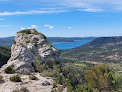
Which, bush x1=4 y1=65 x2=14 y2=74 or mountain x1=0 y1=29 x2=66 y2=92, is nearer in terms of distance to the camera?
mountain x1=0 y1=29 x2=66 y2=92

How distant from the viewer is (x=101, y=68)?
20.9 metres

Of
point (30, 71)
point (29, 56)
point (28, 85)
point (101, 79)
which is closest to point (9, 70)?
point (30, 71)

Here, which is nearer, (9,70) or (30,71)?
(9,70)

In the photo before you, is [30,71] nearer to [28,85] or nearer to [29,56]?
[29,56]

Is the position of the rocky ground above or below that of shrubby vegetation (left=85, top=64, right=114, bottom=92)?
above

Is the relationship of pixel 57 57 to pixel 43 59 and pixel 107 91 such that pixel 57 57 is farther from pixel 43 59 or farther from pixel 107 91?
pixel 107 91

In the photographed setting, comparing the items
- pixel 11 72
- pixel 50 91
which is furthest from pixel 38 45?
pixel 50 91

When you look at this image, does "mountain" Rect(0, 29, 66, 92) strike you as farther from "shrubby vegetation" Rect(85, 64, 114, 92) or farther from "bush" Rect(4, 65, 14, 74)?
"shrubby vegetation" Rect(85, 64, 114, 92)

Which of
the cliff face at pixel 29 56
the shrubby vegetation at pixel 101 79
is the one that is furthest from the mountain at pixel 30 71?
the shrubby vegetation at pixel 101 79

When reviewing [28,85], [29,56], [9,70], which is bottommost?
[28,85]

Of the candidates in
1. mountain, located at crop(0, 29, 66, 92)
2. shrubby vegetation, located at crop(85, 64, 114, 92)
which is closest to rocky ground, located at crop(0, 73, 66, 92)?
mountain, located at crop(0, 29, 66, 92)

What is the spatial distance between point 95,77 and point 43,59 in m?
8.92

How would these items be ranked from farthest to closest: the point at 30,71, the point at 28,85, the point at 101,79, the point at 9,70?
the point at 101,79
the point at 30,71
the point at 9,70
the point at 28,85

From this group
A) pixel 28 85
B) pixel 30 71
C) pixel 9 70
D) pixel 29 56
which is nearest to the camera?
pixel 28 85
